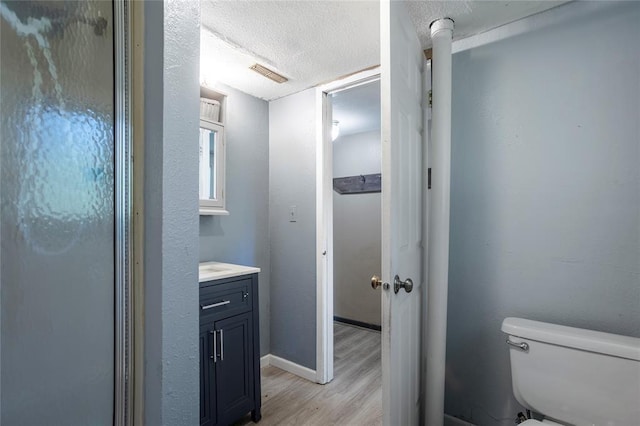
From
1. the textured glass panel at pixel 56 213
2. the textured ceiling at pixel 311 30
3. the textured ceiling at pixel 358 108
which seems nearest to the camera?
the textured glass panel at pixel 56 213

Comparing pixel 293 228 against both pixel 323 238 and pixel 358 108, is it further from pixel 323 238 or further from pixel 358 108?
pixel 358 108

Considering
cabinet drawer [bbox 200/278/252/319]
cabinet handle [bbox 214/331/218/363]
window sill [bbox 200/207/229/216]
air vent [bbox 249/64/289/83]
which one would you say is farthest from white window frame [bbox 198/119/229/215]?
cabinet handle [bbox 214/331/218/363]

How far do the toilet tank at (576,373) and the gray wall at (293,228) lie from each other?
1284mm

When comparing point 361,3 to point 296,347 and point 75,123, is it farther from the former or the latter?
point 296,347

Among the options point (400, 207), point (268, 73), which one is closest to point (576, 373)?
point (400, 207)

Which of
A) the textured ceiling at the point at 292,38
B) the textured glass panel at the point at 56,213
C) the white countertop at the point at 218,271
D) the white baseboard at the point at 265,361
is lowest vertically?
the white baseboard at the point at 265,361

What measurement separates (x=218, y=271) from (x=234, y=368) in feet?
1.72

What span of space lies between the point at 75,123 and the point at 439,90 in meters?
1.39

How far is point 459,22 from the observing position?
142 centimetres

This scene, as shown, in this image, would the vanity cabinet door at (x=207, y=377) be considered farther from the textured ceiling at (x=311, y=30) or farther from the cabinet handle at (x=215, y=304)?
the textured ceiling at (x=311, y=30)

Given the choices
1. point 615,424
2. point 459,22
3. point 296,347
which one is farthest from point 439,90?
point 296,347

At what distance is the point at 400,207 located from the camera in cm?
118

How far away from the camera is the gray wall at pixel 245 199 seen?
209 centimetres

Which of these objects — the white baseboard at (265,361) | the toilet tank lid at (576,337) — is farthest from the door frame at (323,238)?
the toilet tank lid at (576,337)
